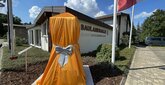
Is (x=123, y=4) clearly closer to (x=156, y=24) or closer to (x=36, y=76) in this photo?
(x=36, y=76)

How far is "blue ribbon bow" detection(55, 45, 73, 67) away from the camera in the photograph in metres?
4.71

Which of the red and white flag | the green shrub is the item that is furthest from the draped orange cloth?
the green shrub

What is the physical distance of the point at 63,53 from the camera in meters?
4.75

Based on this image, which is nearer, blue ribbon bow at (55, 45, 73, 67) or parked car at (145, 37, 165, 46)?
blue ribbon bow at (55, 45, 73, 67)

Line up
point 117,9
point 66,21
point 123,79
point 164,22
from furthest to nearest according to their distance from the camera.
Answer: point 164,22
point 117,9
point 123,79
point 66,21

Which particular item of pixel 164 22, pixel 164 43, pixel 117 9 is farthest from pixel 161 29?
pixel 117 9

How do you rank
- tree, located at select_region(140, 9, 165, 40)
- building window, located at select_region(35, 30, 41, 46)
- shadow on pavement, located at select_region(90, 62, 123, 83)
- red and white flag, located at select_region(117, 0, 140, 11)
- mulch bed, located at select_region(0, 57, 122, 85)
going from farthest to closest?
tree, located at select_region(140, 9, 165, 40) → building window, located at select_region(35, 30, 41, 46) → red and white flag, located at select_region(117, 0, 140, 11) → shadow on pavement, located at select_region(90, 62, 123, 83) → mulch bed, located at select_region(0, 57, 122, 85)

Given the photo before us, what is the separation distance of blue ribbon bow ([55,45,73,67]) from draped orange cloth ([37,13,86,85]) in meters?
0.09

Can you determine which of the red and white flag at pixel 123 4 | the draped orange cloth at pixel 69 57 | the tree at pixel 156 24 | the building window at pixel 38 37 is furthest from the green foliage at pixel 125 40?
the draped orange cloth at pixel 69 57

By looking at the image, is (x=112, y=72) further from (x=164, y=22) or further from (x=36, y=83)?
(x=164, y=22)

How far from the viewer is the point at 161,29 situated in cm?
3438

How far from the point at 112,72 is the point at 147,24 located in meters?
34.1

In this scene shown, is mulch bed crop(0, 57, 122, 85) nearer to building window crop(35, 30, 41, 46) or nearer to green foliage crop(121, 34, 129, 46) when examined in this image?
building window crop(35, 30, 41, 46)

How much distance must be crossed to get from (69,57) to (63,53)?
0.71 feet
